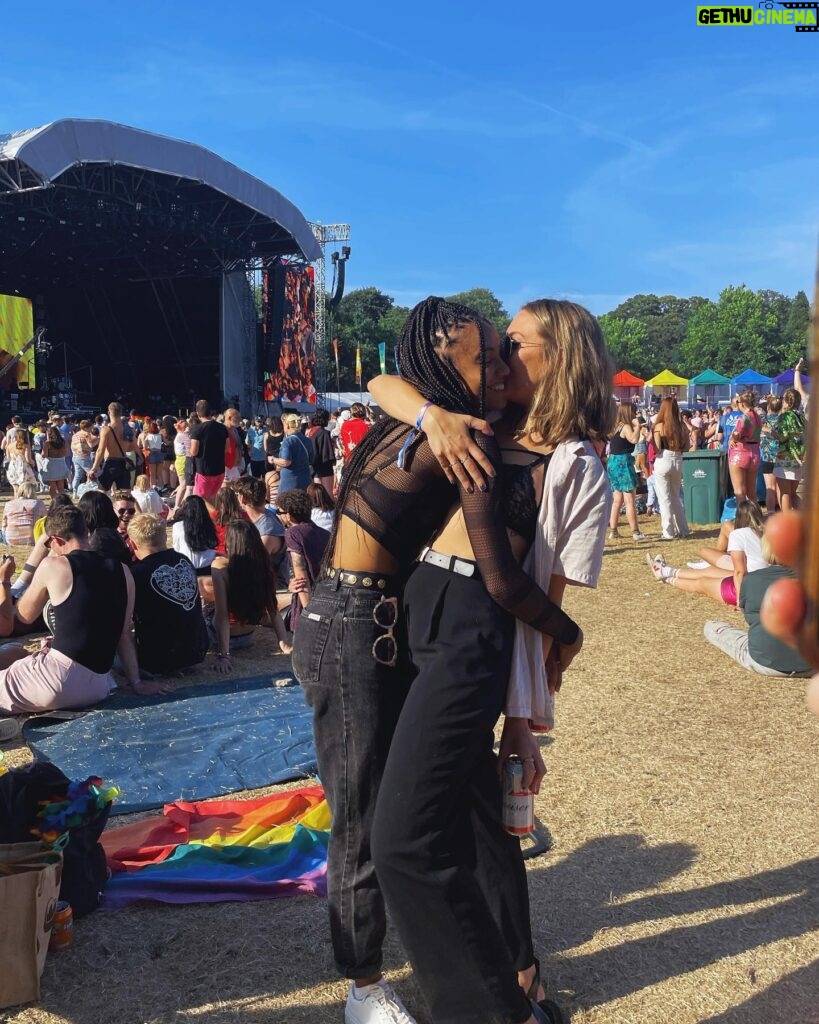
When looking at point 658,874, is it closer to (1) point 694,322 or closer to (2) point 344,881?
(2) point 344,881

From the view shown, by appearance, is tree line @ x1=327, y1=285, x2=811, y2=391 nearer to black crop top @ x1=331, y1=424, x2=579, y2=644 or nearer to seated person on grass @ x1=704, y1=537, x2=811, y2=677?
seated person on grass @ x1=704, y1=537, x2=811, y2=677

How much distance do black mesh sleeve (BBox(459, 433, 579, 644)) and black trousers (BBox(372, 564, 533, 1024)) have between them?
2.6 inches

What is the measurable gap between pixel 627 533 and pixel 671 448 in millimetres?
1356

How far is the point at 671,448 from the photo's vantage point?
1028cm

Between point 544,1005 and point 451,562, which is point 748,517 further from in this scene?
point 451,562

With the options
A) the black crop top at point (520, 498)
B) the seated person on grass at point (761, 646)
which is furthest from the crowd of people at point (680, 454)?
the black crop top at point (520, 498)

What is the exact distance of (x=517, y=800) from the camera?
2115 millimetres

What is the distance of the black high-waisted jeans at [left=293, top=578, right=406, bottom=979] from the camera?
2008 millimetres

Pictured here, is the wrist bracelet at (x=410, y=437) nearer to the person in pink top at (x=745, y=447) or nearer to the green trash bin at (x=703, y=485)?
the person in pink top at (x=745, y=447)

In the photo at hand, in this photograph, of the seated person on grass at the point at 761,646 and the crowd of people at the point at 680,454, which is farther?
the crowd of people at the point at 680,454

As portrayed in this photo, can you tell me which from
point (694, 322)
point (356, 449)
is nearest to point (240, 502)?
point (356, 449)

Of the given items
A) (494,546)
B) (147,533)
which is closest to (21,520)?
(147,533)

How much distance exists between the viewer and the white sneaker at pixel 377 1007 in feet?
7.19

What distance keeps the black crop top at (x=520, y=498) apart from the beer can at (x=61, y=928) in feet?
6.24
